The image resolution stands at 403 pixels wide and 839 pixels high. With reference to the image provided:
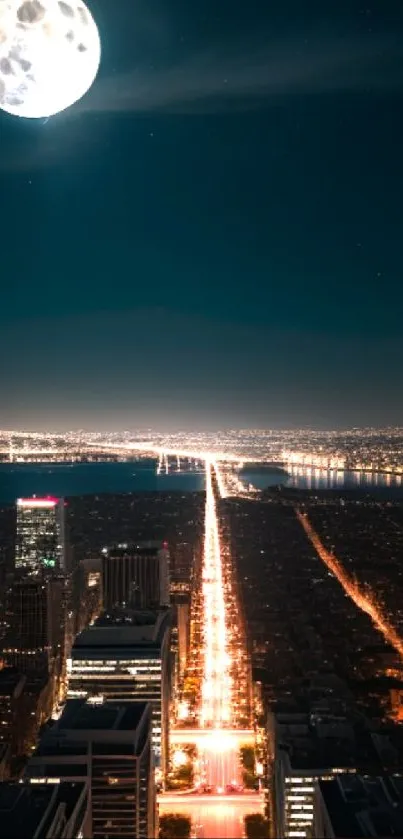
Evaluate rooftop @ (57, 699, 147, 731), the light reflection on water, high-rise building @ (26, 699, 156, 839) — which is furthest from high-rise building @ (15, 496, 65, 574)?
high-rise building @ (26, 699, 156, 839)

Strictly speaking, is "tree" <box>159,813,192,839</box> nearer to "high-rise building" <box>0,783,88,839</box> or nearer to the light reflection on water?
"high-rise building" <box>0,783,88,839</box>

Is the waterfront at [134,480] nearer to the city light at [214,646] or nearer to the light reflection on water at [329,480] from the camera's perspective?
the light reflection on water at [329,480]

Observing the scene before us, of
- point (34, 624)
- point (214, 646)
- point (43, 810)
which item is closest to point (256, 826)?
point (43, 810)

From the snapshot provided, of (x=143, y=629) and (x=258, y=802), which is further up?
(x=143, y=629)

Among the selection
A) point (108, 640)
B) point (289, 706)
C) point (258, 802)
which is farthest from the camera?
point (108, 640)

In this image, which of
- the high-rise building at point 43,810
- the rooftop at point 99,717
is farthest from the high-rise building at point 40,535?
the high-rise building at point 43,810

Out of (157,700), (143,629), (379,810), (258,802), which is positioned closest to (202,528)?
(143,629)

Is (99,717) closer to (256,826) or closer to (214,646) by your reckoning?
(256,826)

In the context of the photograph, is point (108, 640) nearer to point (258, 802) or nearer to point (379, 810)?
point (258, 802)
